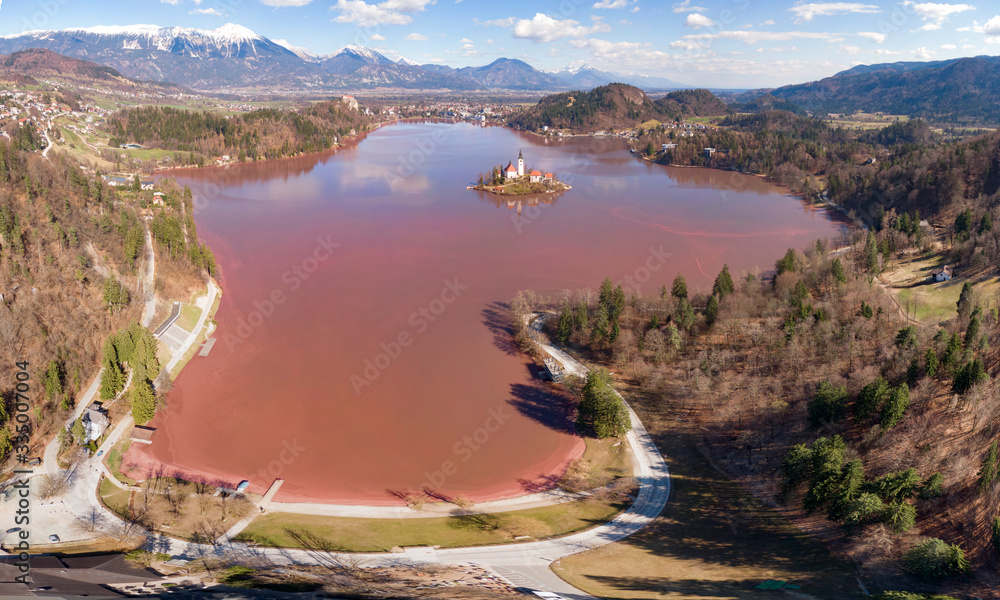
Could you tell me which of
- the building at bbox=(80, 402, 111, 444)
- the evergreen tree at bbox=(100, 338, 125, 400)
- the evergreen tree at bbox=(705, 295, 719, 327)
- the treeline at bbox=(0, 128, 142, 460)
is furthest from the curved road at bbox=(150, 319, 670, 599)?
the evergreen tree at bbox=(705, 295, 719, 327)

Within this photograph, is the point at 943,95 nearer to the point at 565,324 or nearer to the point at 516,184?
the point at 516,184

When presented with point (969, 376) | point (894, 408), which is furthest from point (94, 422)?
point (969, 376)

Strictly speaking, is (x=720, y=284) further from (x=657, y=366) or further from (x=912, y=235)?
(x=912, y=235)

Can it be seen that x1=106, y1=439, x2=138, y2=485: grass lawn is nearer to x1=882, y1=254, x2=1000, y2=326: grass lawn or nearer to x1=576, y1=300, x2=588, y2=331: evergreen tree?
x1=576, y1=300, x2=588, y2=331: evergreen tree

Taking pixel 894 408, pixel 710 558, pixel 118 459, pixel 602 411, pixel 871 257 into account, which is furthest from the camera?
pixel 871 257

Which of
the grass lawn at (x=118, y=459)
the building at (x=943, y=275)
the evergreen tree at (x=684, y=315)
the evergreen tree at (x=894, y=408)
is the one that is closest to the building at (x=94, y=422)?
the grass lawn at (x=118, y=459)

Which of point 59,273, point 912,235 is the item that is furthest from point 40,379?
point 912,235
